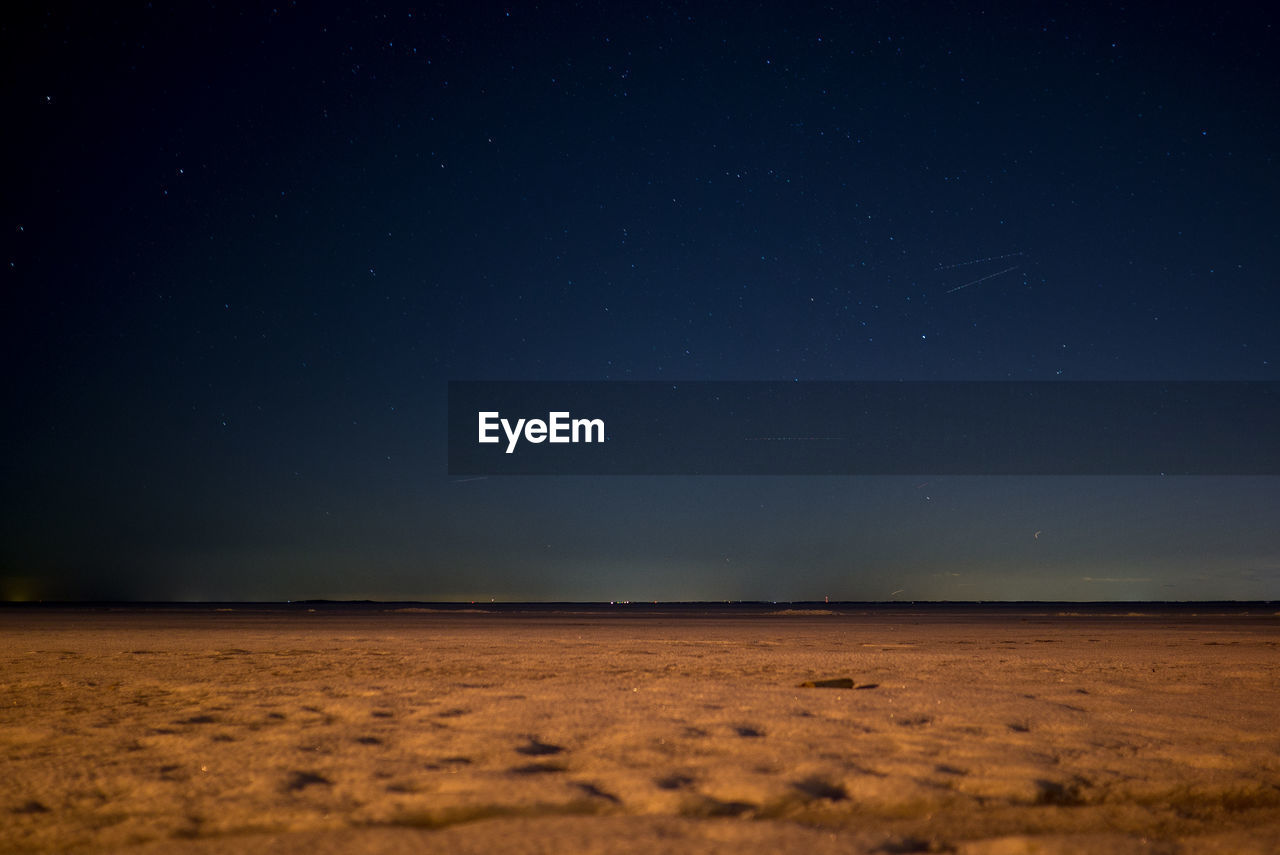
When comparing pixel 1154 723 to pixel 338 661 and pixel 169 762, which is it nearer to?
pixel 169 762

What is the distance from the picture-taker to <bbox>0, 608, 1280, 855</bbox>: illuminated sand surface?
307 cm

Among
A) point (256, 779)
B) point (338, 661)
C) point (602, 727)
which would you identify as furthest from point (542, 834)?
point (338, 661)

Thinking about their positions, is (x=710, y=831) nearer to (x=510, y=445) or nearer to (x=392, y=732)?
(x=392, y=732)

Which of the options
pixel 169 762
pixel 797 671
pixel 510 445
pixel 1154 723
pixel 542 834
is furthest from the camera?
pixel 510 445

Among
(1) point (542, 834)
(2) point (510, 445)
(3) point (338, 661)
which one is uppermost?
(2) point (510, 445)

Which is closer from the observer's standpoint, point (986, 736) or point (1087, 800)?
point (1087, 800)

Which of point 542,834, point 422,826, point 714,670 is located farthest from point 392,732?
point 714,670

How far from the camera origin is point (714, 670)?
9.18m

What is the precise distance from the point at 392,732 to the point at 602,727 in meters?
1.31

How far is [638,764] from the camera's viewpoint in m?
4.07

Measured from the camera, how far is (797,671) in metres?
9.12

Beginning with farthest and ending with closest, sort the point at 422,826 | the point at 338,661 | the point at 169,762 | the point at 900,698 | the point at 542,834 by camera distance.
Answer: the point at 338,661, the point at 900,698, the point at 169,762, the point at 422,826, the point at 542,834

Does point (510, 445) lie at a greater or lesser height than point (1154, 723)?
greater

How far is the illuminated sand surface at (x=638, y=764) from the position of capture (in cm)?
307
